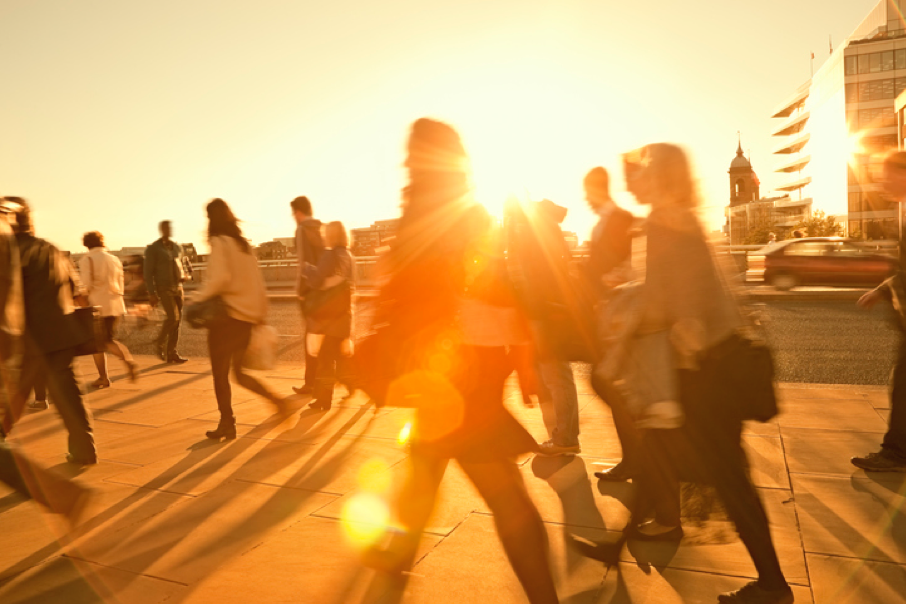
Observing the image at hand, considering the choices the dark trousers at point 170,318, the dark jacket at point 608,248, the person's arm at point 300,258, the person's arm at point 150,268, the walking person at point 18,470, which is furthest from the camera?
the person's arm at point 150,268

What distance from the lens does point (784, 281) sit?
65.2ft

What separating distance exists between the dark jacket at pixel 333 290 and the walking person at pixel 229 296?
2.42 ft

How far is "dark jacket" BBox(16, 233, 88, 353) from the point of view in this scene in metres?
4.51

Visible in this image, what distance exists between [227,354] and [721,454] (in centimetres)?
367

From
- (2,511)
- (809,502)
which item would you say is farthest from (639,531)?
(2,511)

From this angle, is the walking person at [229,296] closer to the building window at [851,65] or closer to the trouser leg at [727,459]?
the trouser leg at [727,459]

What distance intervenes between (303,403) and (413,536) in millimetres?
4279

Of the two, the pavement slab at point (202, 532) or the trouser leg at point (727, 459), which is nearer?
the trouser leg at point (727, 459)

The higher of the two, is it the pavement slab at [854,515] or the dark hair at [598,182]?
the dark hair at [598,182]

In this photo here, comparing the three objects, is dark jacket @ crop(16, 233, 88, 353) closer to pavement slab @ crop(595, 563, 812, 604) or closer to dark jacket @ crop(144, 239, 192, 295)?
pavement slab @ crop(595, 563, 812, 604)

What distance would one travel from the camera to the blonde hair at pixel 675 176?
276 centimetres

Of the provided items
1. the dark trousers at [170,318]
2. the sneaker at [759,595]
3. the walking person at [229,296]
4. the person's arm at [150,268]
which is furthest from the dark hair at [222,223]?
the person's arm at [150,268]

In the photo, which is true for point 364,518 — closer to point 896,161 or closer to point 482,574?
point 482,574

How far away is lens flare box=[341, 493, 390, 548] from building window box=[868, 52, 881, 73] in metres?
72.9
